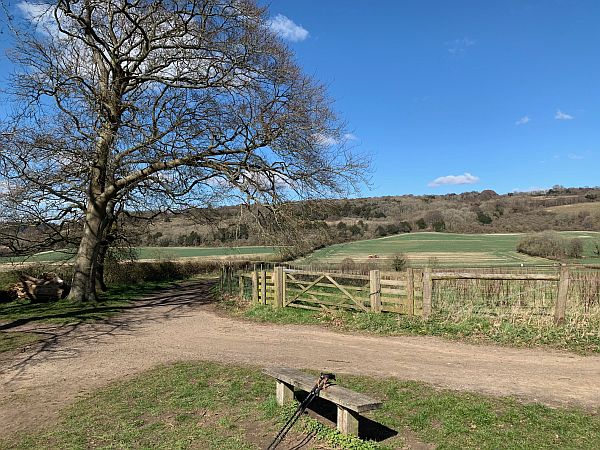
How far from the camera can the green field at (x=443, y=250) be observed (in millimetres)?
23469

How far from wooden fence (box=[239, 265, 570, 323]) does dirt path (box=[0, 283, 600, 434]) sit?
66.3 inches

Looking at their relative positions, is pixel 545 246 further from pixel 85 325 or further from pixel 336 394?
pixel 336 394

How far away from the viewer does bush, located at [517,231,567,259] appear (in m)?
25.9

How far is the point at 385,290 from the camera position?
41.2ft

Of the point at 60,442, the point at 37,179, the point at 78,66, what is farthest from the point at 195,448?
the point at 78,66

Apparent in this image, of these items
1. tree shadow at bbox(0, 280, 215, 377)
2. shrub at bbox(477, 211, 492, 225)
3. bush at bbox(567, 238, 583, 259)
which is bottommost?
tree shadow at bbox(0, 280, 215, 377)

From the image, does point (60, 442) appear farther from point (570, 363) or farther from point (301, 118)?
point (301, 118)

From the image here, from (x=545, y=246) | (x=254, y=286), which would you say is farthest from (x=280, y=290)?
(x=545, y=246)

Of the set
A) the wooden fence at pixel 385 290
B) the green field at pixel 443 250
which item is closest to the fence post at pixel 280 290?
the wooden fence at pixel 385 290

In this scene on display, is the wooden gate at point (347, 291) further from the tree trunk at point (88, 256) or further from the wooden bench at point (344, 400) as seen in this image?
the wooden bench at point (344, 400)

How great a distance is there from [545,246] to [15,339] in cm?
2626

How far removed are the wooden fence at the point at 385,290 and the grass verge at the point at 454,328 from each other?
12.5 inches

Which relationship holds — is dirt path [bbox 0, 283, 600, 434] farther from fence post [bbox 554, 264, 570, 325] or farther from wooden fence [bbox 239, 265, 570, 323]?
fence post [bbox 554, 264, 570, 325]

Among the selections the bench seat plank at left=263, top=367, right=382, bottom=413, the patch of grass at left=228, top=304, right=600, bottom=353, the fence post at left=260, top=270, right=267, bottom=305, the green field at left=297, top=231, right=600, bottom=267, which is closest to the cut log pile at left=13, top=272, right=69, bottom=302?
the fence post at left=260, top=270, right=267, bottom=305
